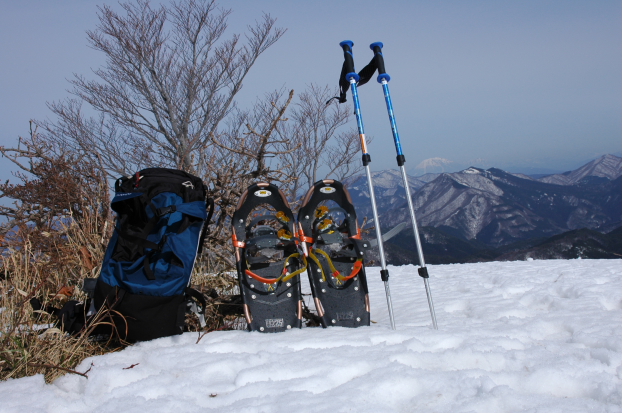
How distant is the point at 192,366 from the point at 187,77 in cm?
944

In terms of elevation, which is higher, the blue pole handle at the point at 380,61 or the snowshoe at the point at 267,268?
the blue pole handle at the point at 380,61

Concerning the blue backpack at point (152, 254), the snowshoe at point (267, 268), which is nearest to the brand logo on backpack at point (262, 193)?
the snowshoe at point (267, 268)

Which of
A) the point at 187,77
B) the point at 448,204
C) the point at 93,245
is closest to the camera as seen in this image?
the point at 93,245

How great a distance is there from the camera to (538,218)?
40.7m

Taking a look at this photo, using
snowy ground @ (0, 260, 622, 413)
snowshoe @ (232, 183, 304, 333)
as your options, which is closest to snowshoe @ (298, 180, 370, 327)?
snowshoe @ (232, 183, 304, 333)

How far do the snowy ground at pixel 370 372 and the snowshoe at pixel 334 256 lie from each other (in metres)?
0.25

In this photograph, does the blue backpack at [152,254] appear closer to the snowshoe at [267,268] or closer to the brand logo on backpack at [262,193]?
the snowshoe at [267,268]

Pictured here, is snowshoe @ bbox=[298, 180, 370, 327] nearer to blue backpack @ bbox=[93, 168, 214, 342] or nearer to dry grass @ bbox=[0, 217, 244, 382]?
dry grass @ bbox=[0, 217, 244, 382]

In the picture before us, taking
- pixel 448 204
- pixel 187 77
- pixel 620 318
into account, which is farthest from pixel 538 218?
pixel 620 318

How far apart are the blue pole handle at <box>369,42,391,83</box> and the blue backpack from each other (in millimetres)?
1503

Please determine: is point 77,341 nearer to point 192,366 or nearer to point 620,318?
point 192,366

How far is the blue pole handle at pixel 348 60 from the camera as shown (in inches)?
110

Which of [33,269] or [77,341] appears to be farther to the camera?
[33,269]

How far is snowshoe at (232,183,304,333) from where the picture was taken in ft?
8.32
